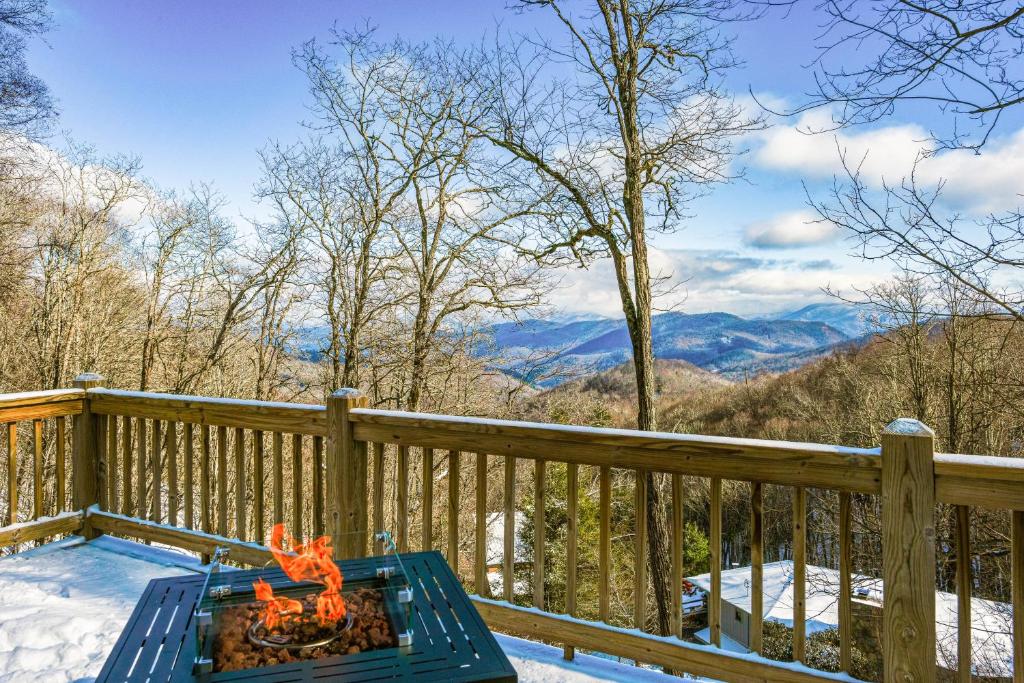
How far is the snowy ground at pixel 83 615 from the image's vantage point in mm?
2570

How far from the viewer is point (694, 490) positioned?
1567 centimetres

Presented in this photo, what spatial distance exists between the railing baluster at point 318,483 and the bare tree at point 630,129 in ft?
20.3

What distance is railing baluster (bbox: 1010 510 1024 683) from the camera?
1.91 m

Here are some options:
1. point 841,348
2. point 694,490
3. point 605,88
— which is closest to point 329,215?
point 605,88

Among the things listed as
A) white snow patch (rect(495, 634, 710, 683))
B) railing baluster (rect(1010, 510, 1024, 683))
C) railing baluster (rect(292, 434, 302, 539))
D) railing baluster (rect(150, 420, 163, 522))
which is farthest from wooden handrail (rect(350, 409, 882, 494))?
railing baluster (rect(150, 420, 163, 522))

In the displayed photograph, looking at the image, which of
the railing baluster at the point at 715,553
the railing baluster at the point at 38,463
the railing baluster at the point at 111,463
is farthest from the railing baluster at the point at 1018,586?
the railing baluster at the point at 38,463

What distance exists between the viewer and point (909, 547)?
6.65 feet

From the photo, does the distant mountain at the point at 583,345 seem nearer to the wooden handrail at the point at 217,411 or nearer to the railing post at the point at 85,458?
the wooden handrail at the point at 217,411

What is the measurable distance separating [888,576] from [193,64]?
13.5 m

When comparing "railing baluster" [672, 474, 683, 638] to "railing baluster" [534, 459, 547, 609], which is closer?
"railing baluster" [672, 474, 683, 638]

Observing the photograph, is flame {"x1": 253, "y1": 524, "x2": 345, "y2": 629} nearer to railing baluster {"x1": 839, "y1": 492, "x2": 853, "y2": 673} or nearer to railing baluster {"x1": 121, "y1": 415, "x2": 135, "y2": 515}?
railing baluster {"x1": 839, "y1": 492, "x2": 853, "y2": 673}

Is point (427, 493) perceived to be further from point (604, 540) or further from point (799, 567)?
point (799, 567)

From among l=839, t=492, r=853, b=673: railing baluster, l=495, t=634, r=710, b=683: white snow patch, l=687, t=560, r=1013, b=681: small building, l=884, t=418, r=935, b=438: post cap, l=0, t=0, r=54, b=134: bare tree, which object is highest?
l=0, t=0, r=54, b=134: bare tree

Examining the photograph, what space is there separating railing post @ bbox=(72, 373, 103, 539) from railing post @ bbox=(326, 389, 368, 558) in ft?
7.65
